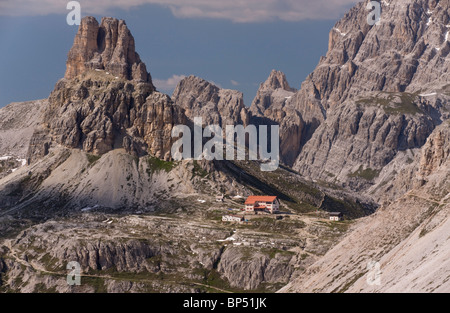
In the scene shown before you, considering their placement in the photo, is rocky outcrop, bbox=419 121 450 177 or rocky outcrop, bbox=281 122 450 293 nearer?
rocky outcrop, bbox=281 122 450 293

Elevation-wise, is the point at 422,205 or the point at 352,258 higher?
the point at 422,205

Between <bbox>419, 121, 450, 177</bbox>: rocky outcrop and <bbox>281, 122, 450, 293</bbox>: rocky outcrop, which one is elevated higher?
<bbox>419, 121, 450, 177</bbox>: rocky outcrop

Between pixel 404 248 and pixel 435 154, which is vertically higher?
pixel 435 154

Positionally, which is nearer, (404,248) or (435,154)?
(404,248)

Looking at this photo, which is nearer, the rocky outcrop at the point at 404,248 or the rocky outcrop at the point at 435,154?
the rocky outcrop at the point at 404,248

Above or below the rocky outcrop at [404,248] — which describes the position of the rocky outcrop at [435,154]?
above
